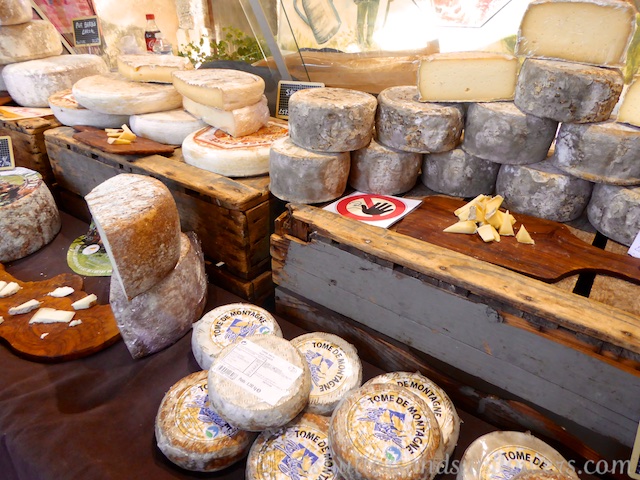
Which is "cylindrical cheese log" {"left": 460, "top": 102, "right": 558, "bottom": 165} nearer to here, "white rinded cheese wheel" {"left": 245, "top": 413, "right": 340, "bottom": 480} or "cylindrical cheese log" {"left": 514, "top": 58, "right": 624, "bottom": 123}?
"cylindrical cheese log" {"left": 514, "top": 58, "right": 624, "bottom": 123}

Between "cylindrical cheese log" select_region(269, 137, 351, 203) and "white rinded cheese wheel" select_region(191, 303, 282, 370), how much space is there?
0.46 meters

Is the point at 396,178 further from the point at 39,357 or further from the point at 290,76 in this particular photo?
the point at 39,357

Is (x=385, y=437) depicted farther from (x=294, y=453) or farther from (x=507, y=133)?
(x=507, y=133)

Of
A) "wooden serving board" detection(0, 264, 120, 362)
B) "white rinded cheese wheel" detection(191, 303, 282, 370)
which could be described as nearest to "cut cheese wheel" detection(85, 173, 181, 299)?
"white rinded cheese wheel" detection(191, 303, 282, 370)

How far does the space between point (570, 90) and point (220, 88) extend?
138cm

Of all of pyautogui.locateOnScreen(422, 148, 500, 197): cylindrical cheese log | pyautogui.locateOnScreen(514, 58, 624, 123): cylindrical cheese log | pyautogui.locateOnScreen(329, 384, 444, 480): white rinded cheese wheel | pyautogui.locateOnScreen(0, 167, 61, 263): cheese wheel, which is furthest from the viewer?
pyautogui.locateOnScreen(0, 167, 61, 263): cheese wheel

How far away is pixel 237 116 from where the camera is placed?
207cm

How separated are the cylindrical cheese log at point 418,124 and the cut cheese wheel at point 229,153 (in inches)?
23.3

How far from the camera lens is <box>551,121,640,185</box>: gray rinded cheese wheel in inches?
53.3

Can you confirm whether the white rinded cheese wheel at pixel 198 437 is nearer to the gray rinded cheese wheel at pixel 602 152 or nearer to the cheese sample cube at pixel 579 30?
the gray rinded cheese wheel at pixel 602 152

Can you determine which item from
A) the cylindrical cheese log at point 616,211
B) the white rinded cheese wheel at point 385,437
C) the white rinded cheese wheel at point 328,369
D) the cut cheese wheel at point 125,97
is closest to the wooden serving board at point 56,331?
the white rinded cheese wheel at point 328,369

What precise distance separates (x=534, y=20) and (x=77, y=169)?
2.31 m

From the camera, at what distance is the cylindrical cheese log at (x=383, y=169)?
1.70 meters

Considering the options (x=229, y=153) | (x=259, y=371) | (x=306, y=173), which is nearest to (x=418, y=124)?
(x=306, y=173)
